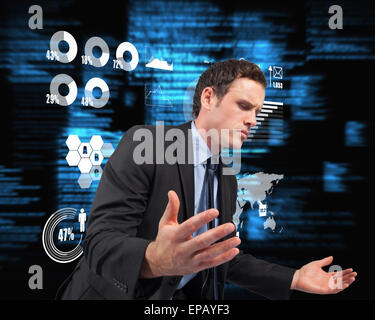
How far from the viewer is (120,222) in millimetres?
1244

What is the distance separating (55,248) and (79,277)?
3.72 ft

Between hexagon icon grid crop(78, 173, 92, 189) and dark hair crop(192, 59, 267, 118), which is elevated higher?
dark hair crop(192, 59, 267, 118)

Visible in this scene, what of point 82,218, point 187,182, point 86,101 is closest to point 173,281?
point 187,182

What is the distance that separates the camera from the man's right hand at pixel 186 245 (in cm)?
89

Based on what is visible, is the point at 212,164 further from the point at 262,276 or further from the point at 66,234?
the point at 66,234

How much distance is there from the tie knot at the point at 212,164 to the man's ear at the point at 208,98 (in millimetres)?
236

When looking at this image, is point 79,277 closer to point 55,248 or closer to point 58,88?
point 55,248

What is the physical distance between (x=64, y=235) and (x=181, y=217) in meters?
1.49

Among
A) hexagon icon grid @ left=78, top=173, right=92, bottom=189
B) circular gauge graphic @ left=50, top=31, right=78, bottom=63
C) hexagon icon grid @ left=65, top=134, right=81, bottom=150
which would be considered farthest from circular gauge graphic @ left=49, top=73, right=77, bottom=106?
hexagon icon grid @ left=78, top=173, right=92, bottom=189

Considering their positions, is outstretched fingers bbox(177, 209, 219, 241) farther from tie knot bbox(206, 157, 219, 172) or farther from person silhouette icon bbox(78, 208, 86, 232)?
person silhouette icon bbox(78, 208, 86, 232)

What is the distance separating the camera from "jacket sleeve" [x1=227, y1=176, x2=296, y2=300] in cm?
162

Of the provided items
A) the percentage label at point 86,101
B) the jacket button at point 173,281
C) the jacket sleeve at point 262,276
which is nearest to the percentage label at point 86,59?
the percentage label at point 86,101

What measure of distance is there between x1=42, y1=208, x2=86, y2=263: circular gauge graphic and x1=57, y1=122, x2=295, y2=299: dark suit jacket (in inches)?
39.9

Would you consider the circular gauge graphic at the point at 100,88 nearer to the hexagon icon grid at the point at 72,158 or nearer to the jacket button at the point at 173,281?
the hexagon icon grid at the point at 72,158
